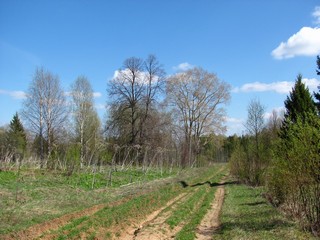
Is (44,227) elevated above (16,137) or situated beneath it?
situated beneath

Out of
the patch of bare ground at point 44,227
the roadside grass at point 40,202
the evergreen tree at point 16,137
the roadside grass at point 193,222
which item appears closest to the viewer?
the patch of bare ground at point 44,227

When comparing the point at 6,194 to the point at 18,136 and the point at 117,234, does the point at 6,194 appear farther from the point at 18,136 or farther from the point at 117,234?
the point at 18,136

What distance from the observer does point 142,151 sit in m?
50.5

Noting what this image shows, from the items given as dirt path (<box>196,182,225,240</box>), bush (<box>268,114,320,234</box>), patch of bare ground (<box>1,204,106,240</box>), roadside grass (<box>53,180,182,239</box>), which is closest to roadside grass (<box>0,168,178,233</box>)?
patch of bare ground (<box>1,204,106,240</box>)

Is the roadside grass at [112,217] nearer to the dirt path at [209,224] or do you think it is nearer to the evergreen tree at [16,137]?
the dirt path at [209,224]

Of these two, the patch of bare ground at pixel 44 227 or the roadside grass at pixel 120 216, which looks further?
the roadside grass at pixel 120 216

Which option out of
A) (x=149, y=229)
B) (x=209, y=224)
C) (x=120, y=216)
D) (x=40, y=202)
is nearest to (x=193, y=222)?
(x=209, y=224)

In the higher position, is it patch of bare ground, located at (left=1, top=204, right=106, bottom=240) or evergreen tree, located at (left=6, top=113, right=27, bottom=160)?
evergreen tree, located at (left=6, top=113, right=27, bottom=160)

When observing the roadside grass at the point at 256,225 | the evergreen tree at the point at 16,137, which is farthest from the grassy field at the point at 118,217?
the evergreen tree at the point at 16,137

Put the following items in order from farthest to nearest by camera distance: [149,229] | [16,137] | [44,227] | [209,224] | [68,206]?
Answer: 1. [16,137]
2. [68,206]
3. [209,224]
4. [149,229]
5. [44,227]

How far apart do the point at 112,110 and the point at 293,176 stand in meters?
44.0

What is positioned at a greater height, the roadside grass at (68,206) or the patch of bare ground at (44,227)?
the roadside grass at (68,206)

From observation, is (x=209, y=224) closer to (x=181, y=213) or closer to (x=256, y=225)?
(x=256, y=225)

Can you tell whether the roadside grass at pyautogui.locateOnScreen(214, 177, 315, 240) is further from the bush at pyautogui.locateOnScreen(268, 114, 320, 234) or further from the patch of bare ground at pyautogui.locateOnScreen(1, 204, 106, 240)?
the patch of bare ground at pyautogui.locateOnScreen(1, 204, 106, 240)
